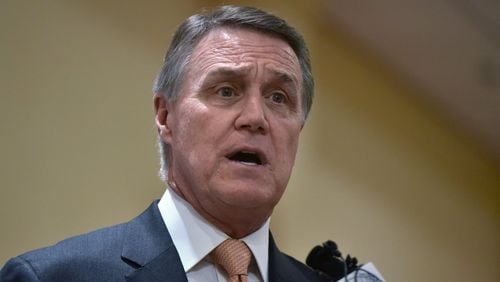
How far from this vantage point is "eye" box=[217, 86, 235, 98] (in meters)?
1.20

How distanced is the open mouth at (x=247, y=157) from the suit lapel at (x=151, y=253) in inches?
6.4

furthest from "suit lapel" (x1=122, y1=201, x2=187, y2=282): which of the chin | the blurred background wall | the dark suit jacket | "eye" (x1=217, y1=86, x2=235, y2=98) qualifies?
the blurred background wall

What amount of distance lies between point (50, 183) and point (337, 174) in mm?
1076

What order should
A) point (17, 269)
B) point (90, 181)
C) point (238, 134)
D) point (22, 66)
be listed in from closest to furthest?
point (17, 269) < point (238, 134) < point (22, 66) < point (90, 181)

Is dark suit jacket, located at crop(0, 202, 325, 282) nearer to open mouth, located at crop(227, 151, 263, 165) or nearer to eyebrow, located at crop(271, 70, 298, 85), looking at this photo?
open mouth, located at crop(227, 151, 263, 165)

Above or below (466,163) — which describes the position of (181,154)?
below

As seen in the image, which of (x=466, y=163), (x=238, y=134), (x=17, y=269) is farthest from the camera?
(x=466, y=163)

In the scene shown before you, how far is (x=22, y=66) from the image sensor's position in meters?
1.75

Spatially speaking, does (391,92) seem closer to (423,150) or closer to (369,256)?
(423,150)

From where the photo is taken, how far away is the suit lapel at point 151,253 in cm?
109

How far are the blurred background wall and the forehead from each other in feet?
2.17

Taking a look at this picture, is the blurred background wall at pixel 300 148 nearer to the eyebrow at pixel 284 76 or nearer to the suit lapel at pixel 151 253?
the suit lapel at pixel 151 253

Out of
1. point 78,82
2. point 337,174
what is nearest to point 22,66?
point 78,82

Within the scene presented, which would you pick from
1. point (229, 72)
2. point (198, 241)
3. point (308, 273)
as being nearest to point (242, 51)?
point (229, 72)
